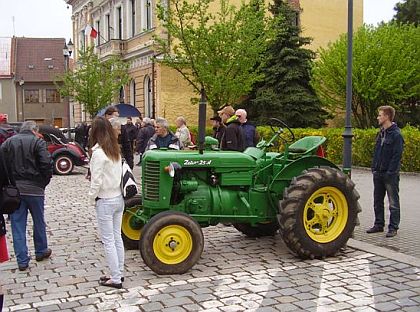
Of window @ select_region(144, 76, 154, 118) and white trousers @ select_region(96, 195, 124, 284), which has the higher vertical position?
window @ select_region(144, 76, 154, 118)

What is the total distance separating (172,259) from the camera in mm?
6645

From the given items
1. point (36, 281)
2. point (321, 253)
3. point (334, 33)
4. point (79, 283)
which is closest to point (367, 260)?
point (321, 253)

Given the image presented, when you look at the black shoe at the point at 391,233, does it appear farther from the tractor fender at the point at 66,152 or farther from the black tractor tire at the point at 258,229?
the tractor fender at the point at 66,152

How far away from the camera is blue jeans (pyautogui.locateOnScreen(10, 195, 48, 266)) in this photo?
7043mm

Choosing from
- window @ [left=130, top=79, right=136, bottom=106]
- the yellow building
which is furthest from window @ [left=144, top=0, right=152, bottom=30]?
window @ [left=130, top=79, right=136, bottom=106]

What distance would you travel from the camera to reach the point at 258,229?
8430mm

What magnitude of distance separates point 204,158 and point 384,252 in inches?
102

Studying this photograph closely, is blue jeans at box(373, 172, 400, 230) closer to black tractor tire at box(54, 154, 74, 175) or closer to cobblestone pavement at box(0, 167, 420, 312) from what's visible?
cobblestone pavement at box(0, 167, 420, 312)

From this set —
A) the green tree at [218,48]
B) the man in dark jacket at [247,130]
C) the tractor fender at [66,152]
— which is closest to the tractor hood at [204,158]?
the man in dark jacket at [247,130]

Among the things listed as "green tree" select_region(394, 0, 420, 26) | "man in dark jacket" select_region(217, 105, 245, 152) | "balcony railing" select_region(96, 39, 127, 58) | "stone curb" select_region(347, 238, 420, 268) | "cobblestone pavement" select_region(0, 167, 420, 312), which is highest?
"green tree" select_region(394, 0, 420, 26)

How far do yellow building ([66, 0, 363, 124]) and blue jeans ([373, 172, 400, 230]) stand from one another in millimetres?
21222

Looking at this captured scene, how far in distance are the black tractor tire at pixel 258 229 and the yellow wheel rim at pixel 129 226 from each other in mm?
1455

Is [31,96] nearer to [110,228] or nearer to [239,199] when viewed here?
[239,199]

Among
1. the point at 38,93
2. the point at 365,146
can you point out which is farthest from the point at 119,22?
the point at 38,93
